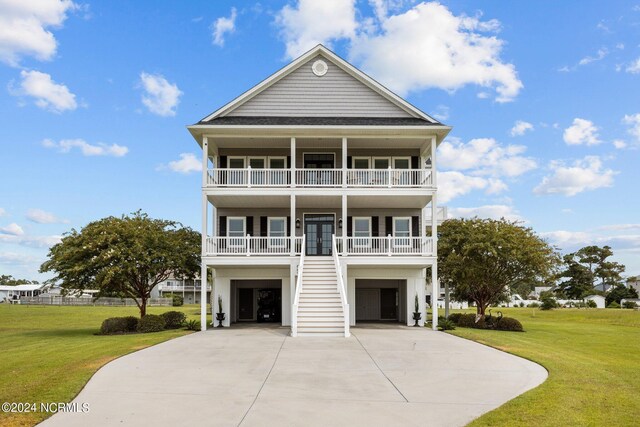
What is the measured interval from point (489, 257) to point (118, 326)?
1943 centimetres

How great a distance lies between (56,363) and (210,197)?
12573 millimetres

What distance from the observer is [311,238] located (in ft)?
95.5

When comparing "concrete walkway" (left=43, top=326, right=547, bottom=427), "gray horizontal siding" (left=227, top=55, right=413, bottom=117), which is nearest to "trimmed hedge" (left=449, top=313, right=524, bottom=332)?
"gray horizontal siding" (left=227, top=55, right=413, bottom=117)

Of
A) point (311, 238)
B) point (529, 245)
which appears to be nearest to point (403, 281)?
point (311, 238)

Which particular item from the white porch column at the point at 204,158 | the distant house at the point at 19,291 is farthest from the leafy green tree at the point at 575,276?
the distant house at the point at 19,291

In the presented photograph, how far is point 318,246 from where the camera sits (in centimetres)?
2898

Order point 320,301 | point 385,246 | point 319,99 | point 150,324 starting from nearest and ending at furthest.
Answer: point 320,301, point 150,324, point 319,99, point 385,246

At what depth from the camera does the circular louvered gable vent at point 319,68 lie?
93.1ft

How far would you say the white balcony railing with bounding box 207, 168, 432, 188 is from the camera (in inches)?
1049

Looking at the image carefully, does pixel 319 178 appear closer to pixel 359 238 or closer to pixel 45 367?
pixel 359 238

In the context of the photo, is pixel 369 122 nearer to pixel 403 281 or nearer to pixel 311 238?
pixel 311 238

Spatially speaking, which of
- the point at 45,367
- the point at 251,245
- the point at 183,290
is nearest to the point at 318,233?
the point at 251,245

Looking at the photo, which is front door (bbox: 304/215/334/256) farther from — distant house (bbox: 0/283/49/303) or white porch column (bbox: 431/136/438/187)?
distant house (bbox: 0/283/49/303)

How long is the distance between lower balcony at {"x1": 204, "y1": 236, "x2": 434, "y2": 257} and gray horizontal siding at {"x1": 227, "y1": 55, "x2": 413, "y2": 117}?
6266mm
